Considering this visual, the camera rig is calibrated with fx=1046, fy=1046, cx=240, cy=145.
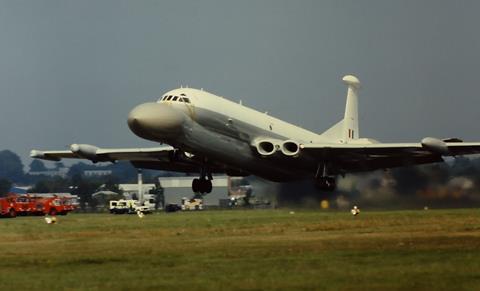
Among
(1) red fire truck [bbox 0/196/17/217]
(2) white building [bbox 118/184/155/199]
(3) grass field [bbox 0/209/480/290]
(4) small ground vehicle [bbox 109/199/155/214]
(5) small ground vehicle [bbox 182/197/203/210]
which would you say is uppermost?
(2) white building [bbox 118/184/155/199]

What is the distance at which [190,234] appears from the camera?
31.7m

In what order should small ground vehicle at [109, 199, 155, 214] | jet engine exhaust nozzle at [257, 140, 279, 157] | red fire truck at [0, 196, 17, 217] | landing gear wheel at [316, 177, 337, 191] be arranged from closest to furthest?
1. jet engine exhaust nozzle at [257, 140, 279, 157]
2. landing gear wheel at [316, 177, 337, 191]
3. red fire truck at [0, 196, 17, 217]
4. small ground vehicle at [109, 199, 155, 214]

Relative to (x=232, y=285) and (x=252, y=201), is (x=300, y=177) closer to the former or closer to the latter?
(x=252, y=201)

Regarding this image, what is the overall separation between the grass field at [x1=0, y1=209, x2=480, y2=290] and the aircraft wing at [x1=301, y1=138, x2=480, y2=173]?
1163 cm

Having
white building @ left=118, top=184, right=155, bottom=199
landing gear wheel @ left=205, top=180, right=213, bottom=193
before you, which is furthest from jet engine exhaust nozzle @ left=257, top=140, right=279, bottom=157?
white building @ left=118, top=184, right=155, bottom=199

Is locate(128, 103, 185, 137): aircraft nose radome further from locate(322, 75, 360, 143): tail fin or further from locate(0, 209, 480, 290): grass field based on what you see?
locate(322, 75, 360, 143): tail fin

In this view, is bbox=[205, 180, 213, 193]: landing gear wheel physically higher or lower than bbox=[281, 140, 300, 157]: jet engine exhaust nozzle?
lower

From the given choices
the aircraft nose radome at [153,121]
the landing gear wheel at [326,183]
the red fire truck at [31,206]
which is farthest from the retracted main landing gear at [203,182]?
the red fire truck at [31,206]

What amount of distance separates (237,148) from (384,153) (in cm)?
795

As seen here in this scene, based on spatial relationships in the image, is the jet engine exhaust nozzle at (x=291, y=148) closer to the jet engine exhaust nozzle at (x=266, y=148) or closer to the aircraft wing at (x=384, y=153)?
the aircraft wing at (x=384, y=153)

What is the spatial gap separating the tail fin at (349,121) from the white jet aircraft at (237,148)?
306 cm

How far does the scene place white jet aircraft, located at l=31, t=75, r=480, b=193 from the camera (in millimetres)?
41906

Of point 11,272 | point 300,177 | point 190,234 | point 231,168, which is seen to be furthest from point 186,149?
point 11,272

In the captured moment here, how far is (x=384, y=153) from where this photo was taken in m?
48.3
